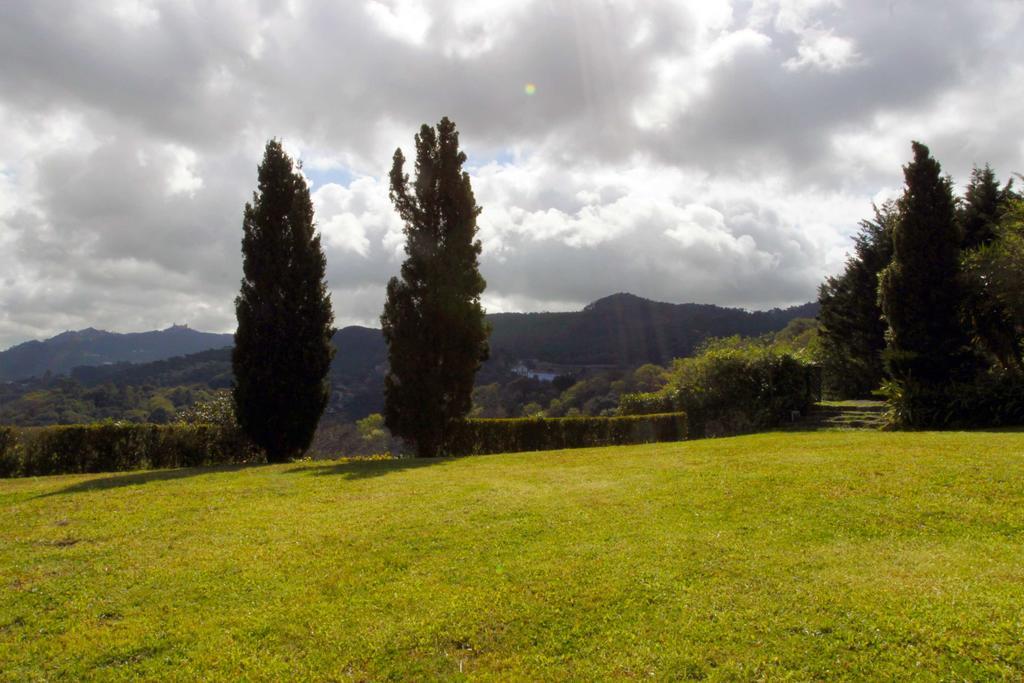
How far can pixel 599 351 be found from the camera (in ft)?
249

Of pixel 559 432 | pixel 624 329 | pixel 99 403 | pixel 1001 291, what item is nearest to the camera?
pixel 1001 291

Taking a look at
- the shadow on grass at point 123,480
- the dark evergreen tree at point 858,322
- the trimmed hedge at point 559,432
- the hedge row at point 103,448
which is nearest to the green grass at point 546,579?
the shadow on grass at point 123,480

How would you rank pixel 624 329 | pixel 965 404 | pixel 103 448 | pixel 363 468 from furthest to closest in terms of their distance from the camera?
1. pixel 624 329
2. pixel 965 404
3. pixel 103 448
4. pixel 363 468

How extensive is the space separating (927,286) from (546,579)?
1713 cm

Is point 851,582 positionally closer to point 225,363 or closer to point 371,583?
point 371,583

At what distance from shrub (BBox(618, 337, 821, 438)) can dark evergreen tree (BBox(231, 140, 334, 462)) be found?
12319mm

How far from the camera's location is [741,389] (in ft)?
69.0

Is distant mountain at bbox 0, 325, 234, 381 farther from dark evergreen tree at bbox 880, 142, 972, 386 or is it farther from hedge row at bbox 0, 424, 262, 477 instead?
dark evergreen tree at bbox 880, 142, 972, 386

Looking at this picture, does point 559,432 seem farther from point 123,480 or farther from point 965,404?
point 123,480

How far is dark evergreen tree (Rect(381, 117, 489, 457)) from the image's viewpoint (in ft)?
56.7

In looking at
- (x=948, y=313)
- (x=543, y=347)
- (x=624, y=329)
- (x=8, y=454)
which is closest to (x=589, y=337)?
(x=624, y=329)

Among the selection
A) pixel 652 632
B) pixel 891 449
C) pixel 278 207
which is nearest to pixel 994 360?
pixel 891 449

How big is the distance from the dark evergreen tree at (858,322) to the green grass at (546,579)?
23.0 meters

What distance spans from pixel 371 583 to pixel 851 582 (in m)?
3.98
